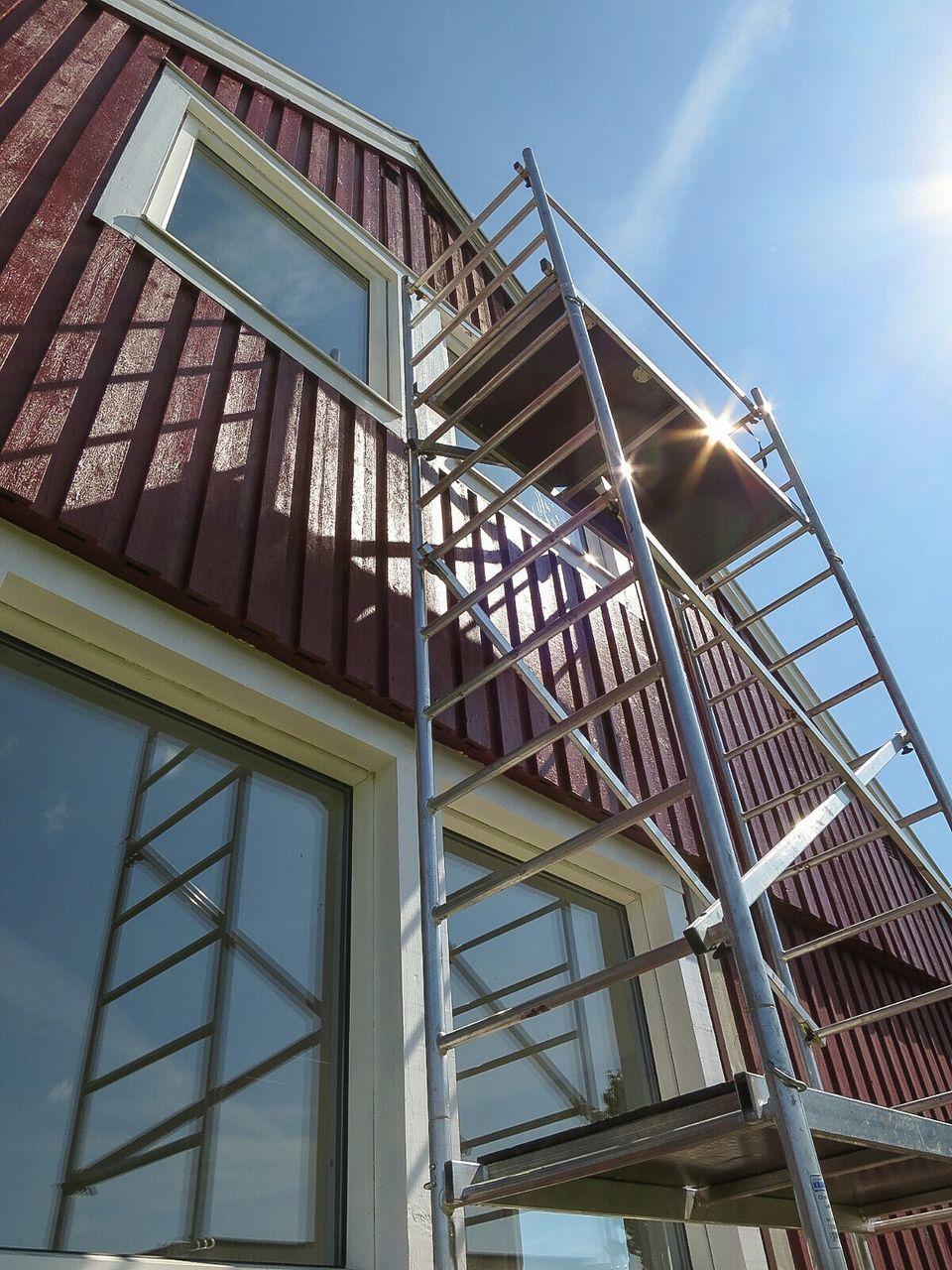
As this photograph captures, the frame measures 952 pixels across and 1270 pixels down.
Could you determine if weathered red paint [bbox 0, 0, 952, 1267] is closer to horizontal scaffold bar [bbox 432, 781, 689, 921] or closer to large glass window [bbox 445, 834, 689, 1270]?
large glass window [bbox 445, 834, 689, 1270]

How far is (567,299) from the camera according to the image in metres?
3.12

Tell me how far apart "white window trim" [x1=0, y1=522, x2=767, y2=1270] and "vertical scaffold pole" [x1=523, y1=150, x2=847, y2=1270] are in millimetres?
1135

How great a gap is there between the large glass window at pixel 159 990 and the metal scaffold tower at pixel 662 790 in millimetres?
557

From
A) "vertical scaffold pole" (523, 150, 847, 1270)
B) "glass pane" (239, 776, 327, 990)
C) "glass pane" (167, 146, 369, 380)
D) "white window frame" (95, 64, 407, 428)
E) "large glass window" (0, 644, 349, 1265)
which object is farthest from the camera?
"glass pane" (167, 146, 369, 380)

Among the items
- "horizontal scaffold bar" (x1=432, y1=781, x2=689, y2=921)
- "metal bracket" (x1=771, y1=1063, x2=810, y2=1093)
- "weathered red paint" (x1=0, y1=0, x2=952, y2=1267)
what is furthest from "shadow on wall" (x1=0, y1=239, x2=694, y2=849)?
"metal bracket" (x1=771, y1=1063, x2=810, y2=1093)

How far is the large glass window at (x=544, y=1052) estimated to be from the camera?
2945 mm

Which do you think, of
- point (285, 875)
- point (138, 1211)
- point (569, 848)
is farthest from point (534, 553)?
point (138, 1211)

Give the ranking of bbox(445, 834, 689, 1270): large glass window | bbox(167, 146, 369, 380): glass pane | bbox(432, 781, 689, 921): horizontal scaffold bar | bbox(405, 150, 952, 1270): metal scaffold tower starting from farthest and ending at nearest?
bbox(167, 146, 369, 380): glass pane
bbox(445, 834, 689, 1270): large glass window
bbox(432, 781, 689, 921): horizontal scaffold bar
bbox(405, 150, 952, 1270): metal scaffold tower

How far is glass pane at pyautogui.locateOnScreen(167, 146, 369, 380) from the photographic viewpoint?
4660mm

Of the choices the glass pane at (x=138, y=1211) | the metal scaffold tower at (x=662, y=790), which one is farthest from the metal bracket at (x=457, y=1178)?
the glass pane at (x=138, y=1211)

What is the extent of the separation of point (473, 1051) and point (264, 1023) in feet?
2.60

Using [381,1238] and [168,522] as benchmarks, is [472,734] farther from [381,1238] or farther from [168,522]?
[381,1238]

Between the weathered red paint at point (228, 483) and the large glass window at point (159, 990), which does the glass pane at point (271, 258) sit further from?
the large glass window at point (159, 990)

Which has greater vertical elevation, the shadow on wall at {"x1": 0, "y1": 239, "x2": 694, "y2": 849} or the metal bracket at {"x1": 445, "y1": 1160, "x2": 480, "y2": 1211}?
the shadow on wall at {"x1": 0, "y1": 239, "x2": 694, "y2": 849}
